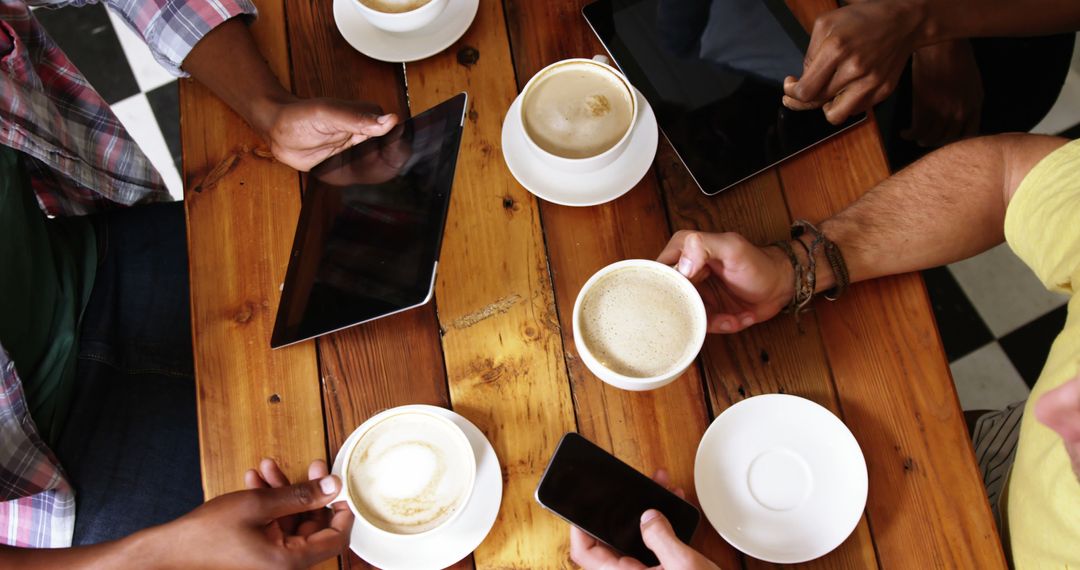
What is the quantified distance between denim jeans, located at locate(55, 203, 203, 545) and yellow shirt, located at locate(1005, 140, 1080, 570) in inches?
47.3

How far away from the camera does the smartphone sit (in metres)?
0.86

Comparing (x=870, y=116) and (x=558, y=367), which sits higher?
(x=870, y=116)

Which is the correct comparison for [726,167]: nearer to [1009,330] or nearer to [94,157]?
[94,157]

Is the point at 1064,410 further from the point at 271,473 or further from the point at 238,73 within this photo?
the point at 238,73

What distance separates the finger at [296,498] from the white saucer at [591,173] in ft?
1.52

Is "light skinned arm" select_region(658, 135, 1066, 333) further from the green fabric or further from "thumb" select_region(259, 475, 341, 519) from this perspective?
the green fabric

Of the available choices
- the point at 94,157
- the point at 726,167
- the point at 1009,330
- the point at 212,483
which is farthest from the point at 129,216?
the point at 1009,330

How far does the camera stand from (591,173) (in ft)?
3.34

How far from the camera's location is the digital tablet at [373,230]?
3.01ft

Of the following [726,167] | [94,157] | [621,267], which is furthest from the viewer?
[94,157]

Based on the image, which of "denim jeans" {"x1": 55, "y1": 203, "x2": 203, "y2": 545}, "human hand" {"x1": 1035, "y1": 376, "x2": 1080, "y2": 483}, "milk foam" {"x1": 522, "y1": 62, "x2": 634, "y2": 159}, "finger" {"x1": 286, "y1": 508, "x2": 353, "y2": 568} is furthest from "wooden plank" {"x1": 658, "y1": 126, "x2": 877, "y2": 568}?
"denim jeans" {"x1": 55, "y1": 203, "x2": 203, "y2": 545}

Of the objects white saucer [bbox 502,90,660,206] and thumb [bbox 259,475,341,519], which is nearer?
thumb [bbox 259,475,341,519]

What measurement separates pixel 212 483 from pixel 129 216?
644 millimetres

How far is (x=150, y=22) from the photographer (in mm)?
1104
